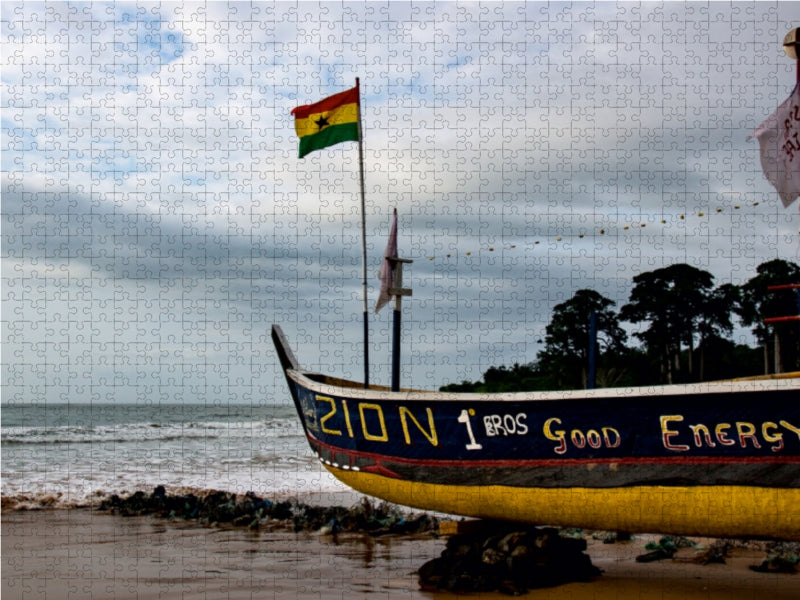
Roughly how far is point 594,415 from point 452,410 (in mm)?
1635

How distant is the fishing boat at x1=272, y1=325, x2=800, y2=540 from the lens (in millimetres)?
7781

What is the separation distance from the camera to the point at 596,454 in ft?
28.2

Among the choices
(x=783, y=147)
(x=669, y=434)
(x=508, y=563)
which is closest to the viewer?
(x=783, y=147)

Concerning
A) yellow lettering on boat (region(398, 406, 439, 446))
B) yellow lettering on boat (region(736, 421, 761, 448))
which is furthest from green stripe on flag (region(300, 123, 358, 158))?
yellow lettering on boat (region(736, 421, 761, 448))

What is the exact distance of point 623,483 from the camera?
27.7 feet

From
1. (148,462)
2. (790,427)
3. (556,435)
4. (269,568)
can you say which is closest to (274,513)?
(269,568)

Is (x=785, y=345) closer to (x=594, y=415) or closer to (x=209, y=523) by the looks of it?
(x=594, y=415)

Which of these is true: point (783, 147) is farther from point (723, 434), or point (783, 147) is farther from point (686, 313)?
point (686, 313)

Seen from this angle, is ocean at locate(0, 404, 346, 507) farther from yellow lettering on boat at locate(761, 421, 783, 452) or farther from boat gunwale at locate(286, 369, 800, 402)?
yellow lettering on boat at locate(761, 421, 783, 452)

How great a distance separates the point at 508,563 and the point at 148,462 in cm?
2059

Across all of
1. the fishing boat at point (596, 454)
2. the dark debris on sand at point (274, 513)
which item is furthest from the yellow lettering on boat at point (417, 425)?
the dark debris on sand at point (274, 513)

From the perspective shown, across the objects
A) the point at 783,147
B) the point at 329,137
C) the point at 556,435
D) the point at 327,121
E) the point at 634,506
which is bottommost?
the point at 634,506

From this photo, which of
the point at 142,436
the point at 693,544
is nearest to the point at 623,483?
the point at 693,544

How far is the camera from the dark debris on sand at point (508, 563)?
30.1ft
